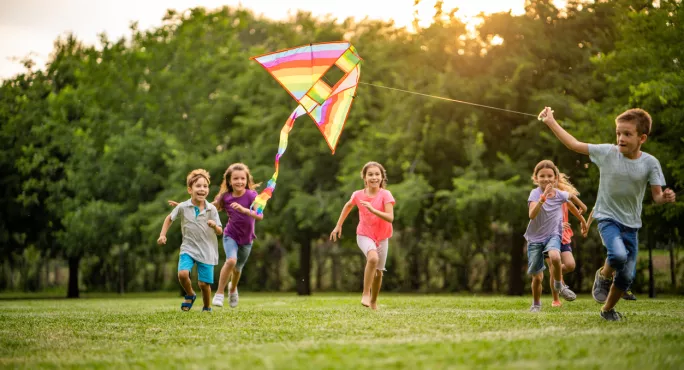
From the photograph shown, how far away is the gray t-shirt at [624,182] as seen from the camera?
8.21 meters

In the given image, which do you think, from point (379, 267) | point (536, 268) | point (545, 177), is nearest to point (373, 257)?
point (379, 267)

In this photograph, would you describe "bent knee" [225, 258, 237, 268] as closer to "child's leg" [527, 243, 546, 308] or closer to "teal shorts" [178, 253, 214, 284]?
"teal shorts" [178, 253, 214, 284]

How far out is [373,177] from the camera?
451 inches

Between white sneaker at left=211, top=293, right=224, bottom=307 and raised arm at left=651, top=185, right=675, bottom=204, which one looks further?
white sneaker at left=211, top=293, right=224, bottom=307

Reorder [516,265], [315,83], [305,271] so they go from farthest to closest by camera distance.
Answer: [305,271] < [516,265] < [315,83]

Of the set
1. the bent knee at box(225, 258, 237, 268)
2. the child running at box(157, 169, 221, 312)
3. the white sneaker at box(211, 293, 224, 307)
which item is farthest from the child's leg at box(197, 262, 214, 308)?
the bent knee at box(225, 258, 237, 268)

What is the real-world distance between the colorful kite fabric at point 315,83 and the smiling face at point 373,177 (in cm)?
56

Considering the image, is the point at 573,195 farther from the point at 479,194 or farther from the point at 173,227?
the point at 173,227

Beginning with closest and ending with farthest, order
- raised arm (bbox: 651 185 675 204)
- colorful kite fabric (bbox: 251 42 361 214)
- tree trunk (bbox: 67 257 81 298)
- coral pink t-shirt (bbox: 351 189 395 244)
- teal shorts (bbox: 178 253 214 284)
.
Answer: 1. raised arm (bbox: 651 185 675 204)
2. teal shorts (bbox: 178 253 214 284)
3. coral pink t-shirt (bbox: 351 189 395 244)
4. colorful kite fabric (bbox: 251 42 361 214)
5. tree trunk (bbox: 67 257 81 298)

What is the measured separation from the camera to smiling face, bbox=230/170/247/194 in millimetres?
12281

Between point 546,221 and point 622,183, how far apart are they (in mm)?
3210

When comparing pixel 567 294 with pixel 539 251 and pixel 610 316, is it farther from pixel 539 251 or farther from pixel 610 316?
pixel 610 316

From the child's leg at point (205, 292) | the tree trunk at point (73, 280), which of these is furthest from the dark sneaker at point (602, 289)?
the tree trunk at point (73, 280)

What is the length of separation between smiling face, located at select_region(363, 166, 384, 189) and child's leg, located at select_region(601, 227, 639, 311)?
3848 mm
